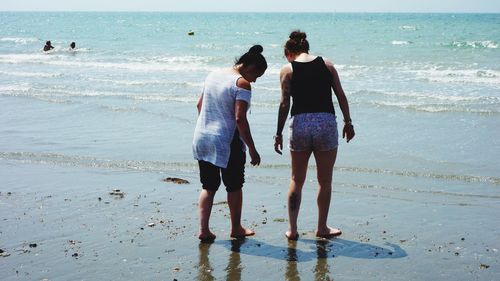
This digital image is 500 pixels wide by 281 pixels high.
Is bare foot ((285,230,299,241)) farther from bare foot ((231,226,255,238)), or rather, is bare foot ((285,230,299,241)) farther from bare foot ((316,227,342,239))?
bare foot ((231,226,255,238))

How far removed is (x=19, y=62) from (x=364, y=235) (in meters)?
27.1

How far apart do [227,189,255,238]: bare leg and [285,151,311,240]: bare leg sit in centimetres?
38

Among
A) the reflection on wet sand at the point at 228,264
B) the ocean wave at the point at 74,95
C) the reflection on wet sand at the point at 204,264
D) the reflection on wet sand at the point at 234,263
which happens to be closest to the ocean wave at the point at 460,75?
the ocean wave at the point at 74,95

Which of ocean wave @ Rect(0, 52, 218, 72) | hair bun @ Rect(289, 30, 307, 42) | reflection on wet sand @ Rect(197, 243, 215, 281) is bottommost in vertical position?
reflection on wet sand @ Rect(197, 243, 215, 281)

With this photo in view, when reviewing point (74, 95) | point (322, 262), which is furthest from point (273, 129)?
point (74, 95)

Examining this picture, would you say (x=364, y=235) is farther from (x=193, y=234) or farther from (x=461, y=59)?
(x=461, y=59)

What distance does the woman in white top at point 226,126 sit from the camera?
5027mm

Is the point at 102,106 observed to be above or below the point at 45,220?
above

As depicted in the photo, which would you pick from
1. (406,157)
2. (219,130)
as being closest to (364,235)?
(219,130)

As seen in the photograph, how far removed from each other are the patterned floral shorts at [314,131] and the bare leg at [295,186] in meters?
0.09

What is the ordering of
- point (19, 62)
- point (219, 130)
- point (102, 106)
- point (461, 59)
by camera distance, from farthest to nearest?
point (19, 62), point (461, 59), point (102, 106), point (219, 130)

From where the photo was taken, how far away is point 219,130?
16.8ft

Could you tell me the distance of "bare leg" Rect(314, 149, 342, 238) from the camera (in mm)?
5266

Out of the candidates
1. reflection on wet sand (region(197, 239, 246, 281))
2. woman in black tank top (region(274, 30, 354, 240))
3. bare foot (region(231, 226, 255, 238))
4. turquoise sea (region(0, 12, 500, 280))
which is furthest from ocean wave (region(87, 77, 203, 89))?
reflection on wet sand (region(197, 239, 246, 281))
